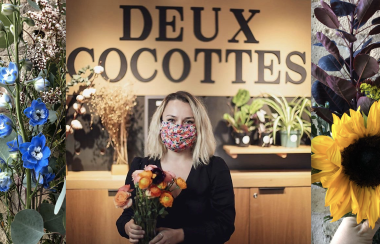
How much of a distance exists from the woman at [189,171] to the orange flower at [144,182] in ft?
0.12

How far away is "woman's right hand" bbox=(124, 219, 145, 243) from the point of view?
0.69 m

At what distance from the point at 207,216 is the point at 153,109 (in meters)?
0.30

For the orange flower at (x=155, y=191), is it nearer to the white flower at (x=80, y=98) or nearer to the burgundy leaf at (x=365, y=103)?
the white flower at (x=80, y=98)

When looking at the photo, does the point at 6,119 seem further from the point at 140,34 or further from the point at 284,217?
the point at 284,217

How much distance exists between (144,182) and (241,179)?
25 cm

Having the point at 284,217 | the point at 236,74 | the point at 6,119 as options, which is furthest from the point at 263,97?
the point at 6,119

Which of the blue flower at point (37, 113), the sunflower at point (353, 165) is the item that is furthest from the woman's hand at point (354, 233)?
the blue flower at point (37, 113)

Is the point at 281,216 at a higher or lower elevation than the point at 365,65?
lower

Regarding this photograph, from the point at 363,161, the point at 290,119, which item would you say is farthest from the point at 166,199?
the point at 363,161

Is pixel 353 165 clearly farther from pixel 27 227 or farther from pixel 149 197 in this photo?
pixel 27 227

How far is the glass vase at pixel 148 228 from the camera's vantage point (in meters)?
0.68

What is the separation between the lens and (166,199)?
0.67 metres

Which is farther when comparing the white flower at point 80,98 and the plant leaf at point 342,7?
the plant leaf at point 342,7

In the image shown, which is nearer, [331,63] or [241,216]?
[241,216]
